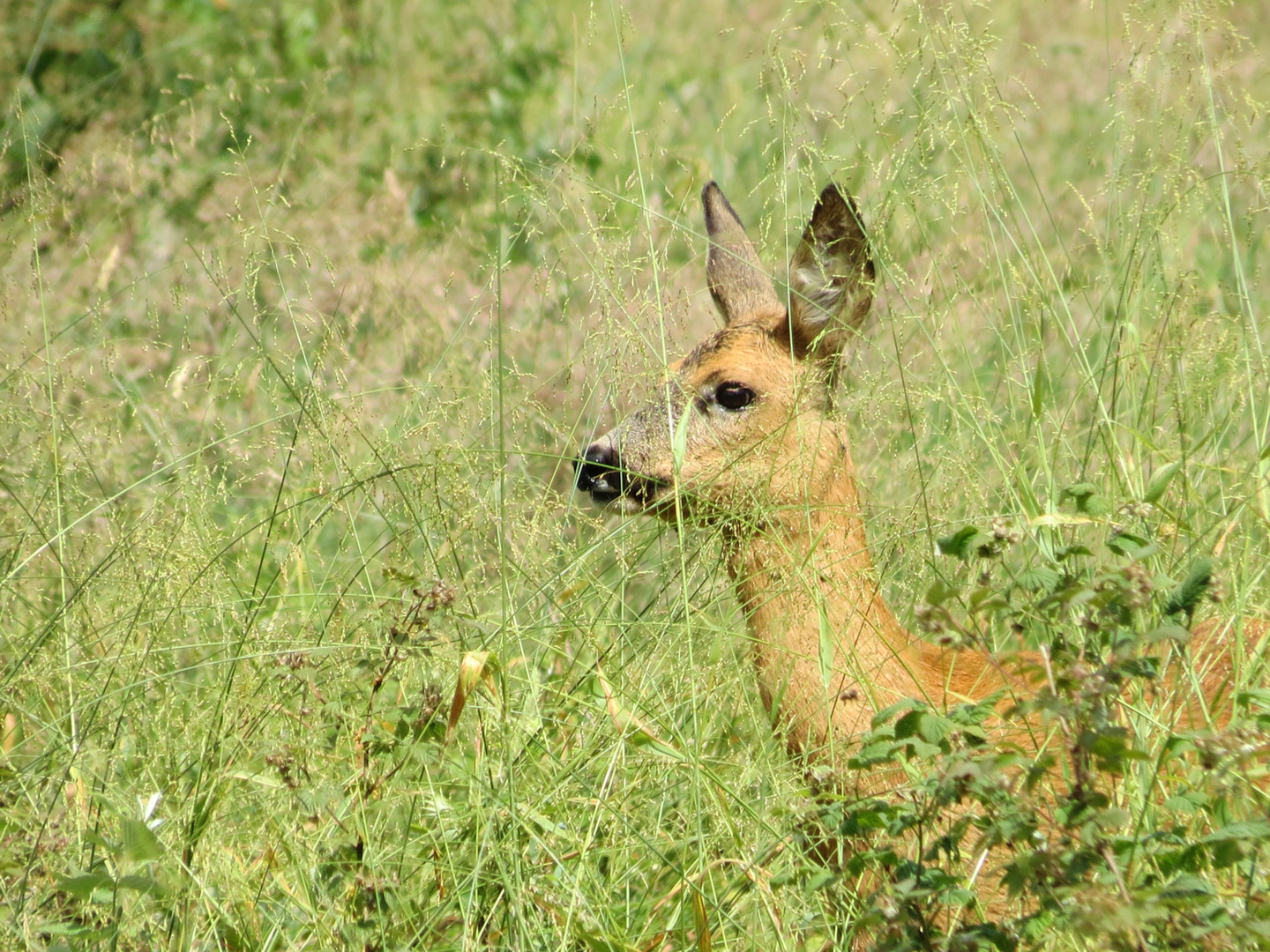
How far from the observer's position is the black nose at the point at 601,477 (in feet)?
10.4

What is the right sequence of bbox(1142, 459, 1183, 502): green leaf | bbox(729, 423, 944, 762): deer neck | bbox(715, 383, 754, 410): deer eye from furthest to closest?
bbox(715, 383, 754, 410): deer eye < bbox(729, 423, 944, 762): deer neck < bbox(1142, 459, 1183, 502): green leaf

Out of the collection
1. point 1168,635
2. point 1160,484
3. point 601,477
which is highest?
point 1168,635

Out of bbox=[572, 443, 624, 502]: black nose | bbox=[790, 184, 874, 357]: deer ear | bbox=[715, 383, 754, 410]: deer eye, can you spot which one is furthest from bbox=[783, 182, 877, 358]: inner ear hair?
bbox=[572, 443, 624, 502]: black nose

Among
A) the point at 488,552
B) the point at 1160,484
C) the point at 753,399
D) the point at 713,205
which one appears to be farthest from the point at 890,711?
the point at 713,205

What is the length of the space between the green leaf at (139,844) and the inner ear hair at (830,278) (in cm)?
170

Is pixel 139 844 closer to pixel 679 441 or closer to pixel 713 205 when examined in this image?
pixel 679 441

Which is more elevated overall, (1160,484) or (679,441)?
(1160,484)

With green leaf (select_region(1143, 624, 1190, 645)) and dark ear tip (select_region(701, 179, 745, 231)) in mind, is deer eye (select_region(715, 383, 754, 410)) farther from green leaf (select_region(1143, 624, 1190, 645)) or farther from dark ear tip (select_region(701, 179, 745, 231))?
green leaf (select_region(1143, 624, 1190, 645))

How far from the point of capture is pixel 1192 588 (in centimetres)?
179

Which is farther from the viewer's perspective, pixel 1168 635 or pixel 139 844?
pixel 139 844

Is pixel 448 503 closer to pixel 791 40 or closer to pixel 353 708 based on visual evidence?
pixel 353 708

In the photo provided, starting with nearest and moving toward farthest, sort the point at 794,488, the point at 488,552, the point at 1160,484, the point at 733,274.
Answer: the point at 1160,484 < the point at 794,488 < the point at 488,552 < the point at 733,274

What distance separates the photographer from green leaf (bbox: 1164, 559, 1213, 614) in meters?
1.77

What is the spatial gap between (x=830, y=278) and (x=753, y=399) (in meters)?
0.36
